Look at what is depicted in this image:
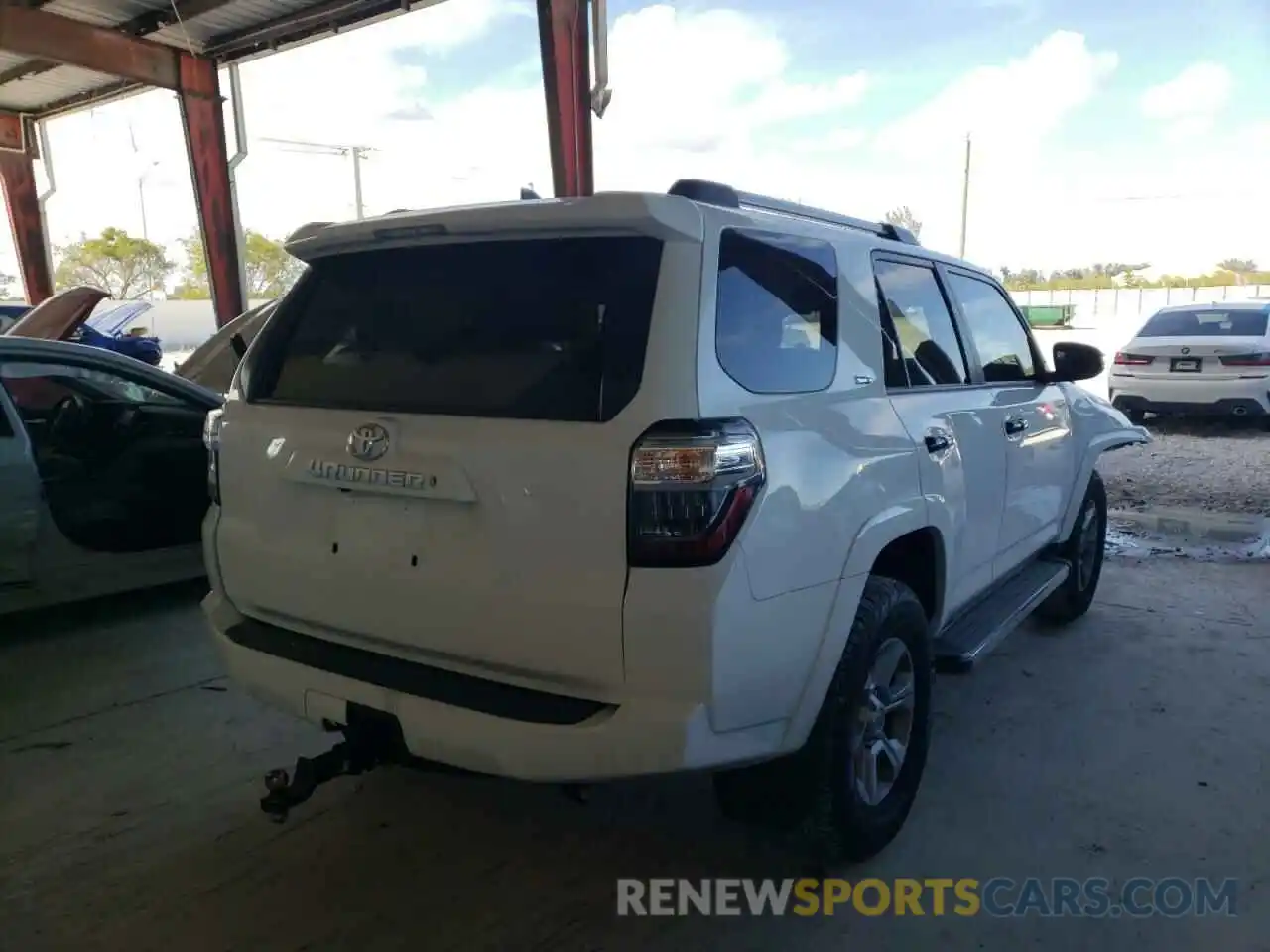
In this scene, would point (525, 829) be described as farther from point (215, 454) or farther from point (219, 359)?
point (219, 359)

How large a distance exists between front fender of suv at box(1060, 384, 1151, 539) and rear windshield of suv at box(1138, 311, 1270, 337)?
25.1 feet

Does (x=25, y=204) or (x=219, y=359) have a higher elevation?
(x=25, y=204)

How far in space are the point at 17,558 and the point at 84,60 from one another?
48.1 feet

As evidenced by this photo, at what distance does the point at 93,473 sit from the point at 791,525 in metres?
3.96

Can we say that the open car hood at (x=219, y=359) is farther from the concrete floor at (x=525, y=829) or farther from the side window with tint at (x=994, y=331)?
the side window with tint at (x=994, y=331)

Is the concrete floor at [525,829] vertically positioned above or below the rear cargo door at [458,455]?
below

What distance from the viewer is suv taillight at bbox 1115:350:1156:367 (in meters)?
11.2

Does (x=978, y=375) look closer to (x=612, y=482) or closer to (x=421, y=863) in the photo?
(x=612, y=482)

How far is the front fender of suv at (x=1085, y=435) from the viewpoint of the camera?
4.58m

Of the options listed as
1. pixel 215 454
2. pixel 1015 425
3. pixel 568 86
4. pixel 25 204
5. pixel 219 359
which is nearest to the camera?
pixel 215 454

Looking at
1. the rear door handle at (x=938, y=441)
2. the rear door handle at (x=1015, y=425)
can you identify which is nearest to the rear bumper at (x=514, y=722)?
the rear door handle at (x=938, y=441)

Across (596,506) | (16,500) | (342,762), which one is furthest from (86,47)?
(596,506)

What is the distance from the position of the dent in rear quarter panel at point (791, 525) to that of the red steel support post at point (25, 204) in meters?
25.0

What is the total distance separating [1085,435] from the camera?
15.4 ft
